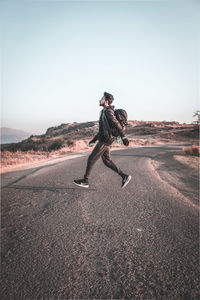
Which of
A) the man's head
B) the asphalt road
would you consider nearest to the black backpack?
the man's head

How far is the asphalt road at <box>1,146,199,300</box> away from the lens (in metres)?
1.78

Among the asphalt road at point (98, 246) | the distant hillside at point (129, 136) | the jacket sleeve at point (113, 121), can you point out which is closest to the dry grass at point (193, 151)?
the asphalt road at point (98, 246)

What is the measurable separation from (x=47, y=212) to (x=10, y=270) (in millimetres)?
1533

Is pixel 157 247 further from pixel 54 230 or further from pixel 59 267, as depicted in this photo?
pixel 54 230

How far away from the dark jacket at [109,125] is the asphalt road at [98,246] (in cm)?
157

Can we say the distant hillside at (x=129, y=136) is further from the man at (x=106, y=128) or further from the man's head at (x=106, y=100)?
the man's head at (x=106, y=100)

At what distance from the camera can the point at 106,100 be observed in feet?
11.7

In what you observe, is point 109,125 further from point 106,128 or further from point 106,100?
point 106,100

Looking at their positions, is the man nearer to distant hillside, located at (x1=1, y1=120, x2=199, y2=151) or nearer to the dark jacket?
the dark jacket

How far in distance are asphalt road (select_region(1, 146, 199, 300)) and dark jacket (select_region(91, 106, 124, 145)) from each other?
5.16 ft

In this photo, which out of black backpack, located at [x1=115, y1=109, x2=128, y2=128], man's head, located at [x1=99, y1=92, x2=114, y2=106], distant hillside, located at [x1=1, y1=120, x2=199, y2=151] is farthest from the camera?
distant hillside, located at [x1=1, y1=120, x2=199, y2=151]

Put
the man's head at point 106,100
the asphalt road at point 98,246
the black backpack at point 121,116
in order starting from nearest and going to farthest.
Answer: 1. the asphalt road at point 98,246
2. the black backpack at point 121,116
3. the man's head at point 106,100

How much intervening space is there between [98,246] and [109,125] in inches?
82.1

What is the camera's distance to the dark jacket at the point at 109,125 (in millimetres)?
3260
